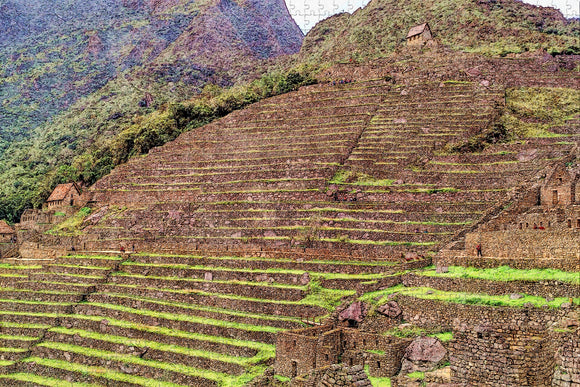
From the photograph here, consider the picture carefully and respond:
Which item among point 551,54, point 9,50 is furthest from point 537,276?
point 9,50

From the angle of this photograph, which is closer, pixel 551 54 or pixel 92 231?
pixel 92 231

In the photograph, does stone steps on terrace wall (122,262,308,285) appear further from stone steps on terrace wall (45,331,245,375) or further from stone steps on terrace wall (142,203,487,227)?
stone steps on terrace wall (45,331,245,375)

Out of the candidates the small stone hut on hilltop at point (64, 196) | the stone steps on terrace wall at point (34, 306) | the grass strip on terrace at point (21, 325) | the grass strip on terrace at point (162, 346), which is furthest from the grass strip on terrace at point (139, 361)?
the small stone hut on hilltop at point (64, 196)

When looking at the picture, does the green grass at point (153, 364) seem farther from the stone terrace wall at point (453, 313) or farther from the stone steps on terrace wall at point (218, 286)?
the stone terrace wall at point (453, 313)

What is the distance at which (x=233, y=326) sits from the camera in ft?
72.6

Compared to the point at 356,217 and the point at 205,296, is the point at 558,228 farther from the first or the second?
the point at 205,296

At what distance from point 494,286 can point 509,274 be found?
0.45m

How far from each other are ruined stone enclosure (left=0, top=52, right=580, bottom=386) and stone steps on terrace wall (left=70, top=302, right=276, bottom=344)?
0.07 metres

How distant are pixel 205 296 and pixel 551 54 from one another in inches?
969

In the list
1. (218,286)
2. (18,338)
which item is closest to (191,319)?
(218,286)

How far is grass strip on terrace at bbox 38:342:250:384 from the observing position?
20434mm

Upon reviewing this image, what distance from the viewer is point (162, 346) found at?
906 inches

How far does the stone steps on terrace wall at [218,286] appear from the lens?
888 inches

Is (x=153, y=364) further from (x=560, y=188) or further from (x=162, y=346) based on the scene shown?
(x=560, y=188)
